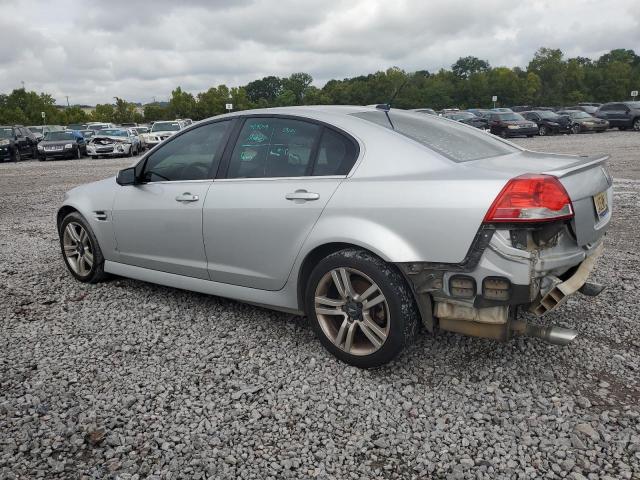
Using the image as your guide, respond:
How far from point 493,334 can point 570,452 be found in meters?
0.67

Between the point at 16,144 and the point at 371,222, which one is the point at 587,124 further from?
the point at 371,222

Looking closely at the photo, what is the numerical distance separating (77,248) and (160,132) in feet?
84.2

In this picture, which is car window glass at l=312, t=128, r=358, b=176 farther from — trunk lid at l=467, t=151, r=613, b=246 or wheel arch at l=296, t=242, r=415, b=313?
trunk lid at l=467, t=151, r=613, b=246

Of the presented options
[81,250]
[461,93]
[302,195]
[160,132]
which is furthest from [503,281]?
[461,93]

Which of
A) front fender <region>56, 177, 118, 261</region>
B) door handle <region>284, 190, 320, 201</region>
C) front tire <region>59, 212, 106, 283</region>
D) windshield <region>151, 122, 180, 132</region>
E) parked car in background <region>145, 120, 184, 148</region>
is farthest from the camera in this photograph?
windshield <region>151, 122, 180, 132</region>

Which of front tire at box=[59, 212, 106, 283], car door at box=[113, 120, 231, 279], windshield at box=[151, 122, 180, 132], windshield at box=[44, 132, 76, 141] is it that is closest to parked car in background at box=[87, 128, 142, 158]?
windshield at box=[44, 132, 76, 141]

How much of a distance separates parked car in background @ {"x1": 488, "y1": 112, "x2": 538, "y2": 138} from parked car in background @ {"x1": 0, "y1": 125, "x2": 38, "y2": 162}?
23.4m

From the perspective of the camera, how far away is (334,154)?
3453 millimetres

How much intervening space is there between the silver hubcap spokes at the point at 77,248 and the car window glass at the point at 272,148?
1988 millimetres

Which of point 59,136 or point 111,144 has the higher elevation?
point 59,136

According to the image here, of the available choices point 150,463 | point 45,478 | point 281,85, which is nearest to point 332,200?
point 150,463

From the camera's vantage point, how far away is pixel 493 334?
298 centimetres

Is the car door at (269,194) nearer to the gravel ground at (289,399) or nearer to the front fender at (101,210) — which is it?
the gravel ground at (289,399)

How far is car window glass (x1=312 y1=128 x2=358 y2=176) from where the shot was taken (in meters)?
3.37
